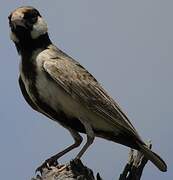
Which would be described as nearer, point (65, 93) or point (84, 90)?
point (65, 93)

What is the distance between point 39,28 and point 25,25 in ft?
1.02

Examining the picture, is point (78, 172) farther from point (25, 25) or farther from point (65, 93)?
point (25, 25)

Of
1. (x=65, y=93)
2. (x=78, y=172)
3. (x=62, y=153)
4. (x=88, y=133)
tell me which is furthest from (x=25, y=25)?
(x=78, y=172)

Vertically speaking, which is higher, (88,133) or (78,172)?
(88,133)

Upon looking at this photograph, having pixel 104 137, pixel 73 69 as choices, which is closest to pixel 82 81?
pixel 73 69

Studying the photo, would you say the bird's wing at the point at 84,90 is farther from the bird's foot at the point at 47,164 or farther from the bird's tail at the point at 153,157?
the bird's foot at the point at 47,164

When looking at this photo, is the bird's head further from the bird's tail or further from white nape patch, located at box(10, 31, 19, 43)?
the bird's tail

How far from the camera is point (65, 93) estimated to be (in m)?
10.7

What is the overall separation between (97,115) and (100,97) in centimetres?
31

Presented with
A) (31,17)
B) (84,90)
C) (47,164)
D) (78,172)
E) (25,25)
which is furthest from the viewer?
(31,17)

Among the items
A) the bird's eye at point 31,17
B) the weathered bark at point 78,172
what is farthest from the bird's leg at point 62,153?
the bird's eye at point 31,17

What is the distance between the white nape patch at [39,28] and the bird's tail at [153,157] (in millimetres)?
2365

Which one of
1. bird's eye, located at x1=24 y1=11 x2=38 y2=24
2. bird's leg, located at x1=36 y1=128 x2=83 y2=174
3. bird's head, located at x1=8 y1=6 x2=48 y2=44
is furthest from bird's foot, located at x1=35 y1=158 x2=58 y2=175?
bird's eye, located at x1=24 y1=11 x2=38 y2=24

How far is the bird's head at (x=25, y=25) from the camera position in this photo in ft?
36.6
